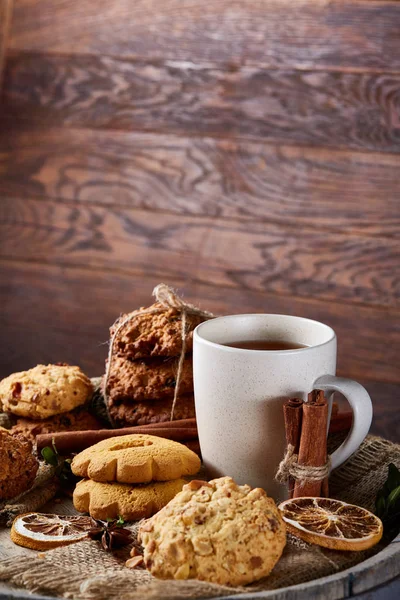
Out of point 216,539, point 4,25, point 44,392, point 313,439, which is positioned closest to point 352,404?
point 313,439

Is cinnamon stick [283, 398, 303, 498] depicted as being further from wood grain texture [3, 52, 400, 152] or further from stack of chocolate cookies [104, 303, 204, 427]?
wood grain texture [3, 52, 400, 152]

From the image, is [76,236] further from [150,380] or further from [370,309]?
[150,380]

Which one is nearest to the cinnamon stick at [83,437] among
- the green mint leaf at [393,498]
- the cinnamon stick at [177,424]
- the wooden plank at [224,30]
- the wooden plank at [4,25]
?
the cinnamon stick at [177,424]

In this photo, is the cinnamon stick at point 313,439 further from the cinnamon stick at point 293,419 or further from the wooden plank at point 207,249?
the wooden plank at point 207,249

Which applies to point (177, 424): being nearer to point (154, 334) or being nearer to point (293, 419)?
point (154, 334)

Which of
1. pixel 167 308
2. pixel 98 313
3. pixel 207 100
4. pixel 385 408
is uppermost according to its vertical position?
pixel 207 100

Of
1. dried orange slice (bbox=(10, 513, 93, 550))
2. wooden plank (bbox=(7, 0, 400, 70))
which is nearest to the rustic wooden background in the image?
wooden plank (bbox=(7, 0, 400, 70))
